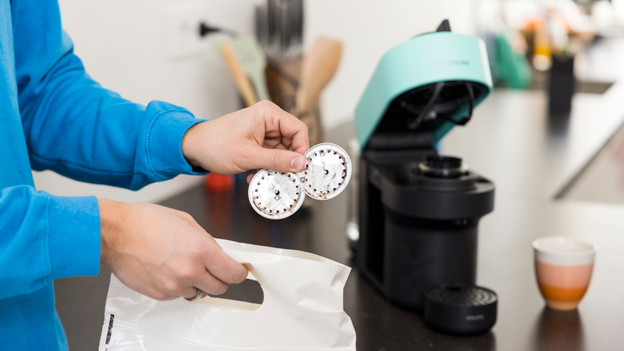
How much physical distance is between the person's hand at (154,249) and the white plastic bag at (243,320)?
69 mm

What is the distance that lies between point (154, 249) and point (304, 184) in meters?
0.18

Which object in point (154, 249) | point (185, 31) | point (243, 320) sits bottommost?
point (243, 320)

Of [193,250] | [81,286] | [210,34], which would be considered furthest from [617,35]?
[193,250]

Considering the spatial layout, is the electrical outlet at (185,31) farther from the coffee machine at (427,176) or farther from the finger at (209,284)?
the finger at (209,284)

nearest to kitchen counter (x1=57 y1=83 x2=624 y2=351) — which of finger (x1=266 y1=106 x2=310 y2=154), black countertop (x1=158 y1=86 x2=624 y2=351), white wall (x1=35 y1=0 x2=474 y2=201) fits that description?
black countertop (x1=158 y1=86 x2=624 y2=351)

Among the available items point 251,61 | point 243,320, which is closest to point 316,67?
point 251,61

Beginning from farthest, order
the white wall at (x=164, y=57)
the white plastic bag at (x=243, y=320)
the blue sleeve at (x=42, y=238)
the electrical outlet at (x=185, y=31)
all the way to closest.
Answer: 1. the electrical outlet at (x=185, y=31)
2. the white wall at (x=164, y=57)
3. the white plastic bag at (x=243, y=320)
4. the blue sleeve at (x=42, y=238)

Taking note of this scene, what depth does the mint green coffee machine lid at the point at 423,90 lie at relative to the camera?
0.93 m

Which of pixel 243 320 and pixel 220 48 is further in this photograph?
pixel 220 48

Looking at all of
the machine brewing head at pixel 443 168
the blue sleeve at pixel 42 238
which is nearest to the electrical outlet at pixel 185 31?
the machine brewing head at pixel 443 168

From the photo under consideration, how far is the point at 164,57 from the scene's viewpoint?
143 cm

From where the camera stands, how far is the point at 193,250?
0.63 meters

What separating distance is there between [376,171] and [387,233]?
4.1 inches

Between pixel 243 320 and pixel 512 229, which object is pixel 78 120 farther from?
pixel 512 229
